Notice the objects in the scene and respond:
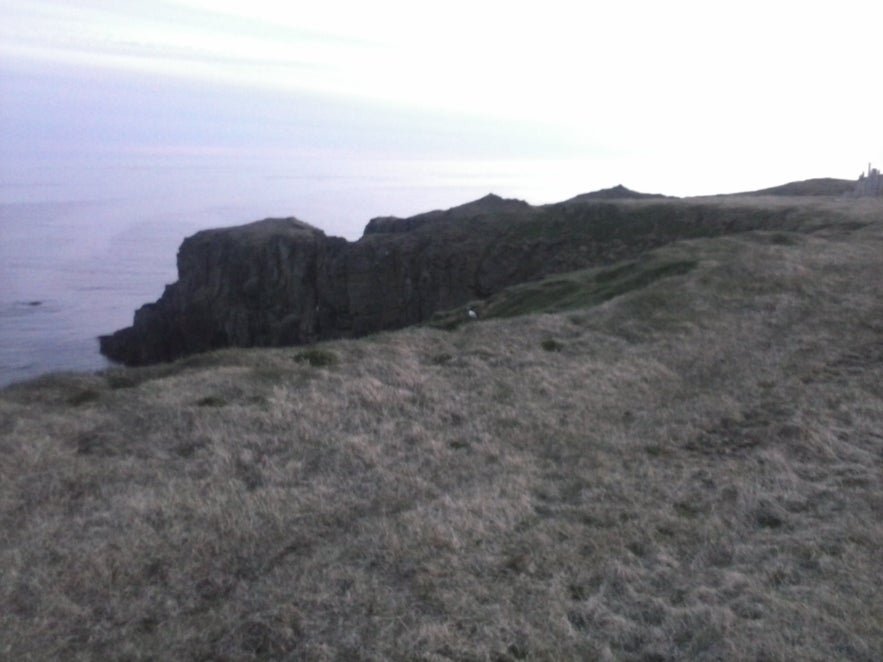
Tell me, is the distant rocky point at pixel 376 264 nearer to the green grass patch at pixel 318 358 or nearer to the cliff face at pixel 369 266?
the cliff face at pixel 369 266

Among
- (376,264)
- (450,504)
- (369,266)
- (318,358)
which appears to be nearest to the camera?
(450,504)

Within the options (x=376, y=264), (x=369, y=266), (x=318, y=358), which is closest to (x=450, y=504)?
(x=318, y=358)

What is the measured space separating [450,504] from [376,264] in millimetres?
56106

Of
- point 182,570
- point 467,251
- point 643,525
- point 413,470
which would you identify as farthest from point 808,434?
point 467,251

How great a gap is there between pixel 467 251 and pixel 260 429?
49686 mm

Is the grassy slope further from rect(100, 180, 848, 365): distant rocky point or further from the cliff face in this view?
the cliff face

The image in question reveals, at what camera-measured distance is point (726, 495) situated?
10875 mm

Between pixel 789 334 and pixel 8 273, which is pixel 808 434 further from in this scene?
pixel 8 273

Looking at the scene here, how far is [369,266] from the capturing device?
6619cm

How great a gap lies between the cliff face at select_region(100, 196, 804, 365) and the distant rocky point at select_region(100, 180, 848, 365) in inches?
3.5

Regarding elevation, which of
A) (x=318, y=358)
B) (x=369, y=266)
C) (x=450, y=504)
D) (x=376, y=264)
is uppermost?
(x=318, y=358)

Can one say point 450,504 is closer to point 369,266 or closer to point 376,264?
point 376,264

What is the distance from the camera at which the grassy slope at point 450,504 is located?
25.0 ft

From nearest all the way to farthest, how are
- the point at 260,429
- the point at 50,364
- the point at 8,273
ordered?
the point at 260,429
the point at 50,364
the point at 8,273
